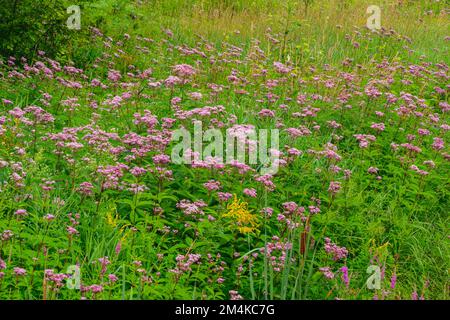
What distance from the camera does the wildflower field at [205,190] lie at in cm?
388

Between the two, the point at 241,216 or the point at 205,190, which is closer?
the point at 241,216

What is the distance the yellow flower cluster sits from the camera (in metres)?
4.38

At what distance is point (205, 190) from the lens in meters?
4.72

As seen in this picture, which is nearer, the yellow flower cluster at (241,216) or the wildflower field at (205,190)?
the wildflower field at (205,190)

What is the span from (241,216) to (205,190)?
451 millimetres

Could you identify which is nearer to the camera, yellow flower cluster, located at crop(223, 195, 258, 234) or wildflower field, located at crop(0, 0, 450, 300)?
wildflower field, located at crop(0, 0, 450, 300)

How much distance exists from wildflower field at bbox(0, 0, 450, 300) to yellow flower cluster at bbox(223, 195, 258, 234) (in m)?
0.01

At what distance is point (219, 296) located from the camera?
400cm

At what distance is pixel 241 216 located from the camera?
14.4 ft

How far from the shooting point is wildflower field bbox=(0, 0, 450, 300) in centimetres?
388

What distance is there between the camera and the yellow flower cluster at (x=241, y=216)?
14.4 feet

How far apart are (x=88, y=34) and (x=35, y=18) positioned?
115 centimetres

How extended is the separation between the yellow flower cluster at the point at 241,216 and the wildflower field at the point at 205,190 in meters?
0.01
